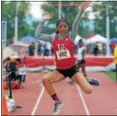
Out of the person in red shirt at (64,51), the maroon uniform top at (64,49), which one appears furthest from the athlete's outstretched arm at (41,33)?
the maroon uniform top at (64,49)

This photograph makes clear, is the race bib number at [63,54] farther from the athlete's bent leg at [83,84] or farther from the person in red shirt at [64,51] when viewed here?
the athlete's bent leg at [83,84]

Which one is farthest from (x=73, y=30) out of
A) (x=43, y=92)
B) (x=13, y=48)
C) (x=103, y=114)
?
(x=43, y=92)

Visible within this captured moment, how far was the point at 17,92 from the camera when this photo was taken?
48.5 feet

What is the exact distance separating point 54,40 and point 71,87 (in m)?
8.46

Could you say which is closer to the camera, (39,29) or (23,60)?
(39,29)

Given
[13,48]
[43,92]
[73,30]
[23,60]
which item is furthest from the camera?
[23,60]

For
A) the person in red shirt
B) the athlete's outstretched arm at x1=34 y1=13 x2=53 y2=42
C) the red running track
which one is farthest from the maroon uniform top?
the red running track

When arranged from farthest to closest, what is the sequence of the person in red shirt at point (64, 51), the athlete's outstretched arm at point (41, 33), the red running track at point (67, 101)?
1. the red running track at point (67, 101)
2. the athlete's outstretched arm at point (41, 33)
3. the person in red shirt at point (64, 51)

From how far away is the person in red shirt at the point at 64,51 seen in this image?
16.7ft

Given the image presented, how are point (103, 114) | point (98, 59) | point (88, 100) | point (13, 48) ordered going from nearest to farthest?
point (13, 48) < point (103, 114) < point (88, 100) < point (98, 59)

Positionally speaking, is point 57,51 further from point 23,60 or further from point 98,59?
point 23,60

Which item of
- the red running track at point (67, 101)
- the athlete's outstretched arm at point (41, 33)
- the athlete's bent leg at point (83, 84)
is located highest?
the athlete's outstretched arm at point (41, 33)

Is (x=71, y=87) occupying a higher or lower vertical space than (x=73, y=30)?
lower

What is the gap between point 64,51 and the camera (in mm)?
5148
